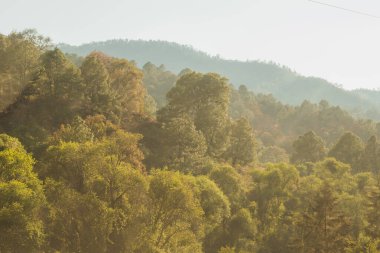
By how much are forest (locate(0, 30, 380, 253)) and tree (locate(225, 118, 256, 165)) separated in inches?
6.8

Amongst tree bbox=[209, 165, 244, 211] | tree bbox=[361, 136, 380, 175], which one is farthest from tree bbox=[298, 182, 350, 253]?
tree bbox=[361, 136, 380, 175]

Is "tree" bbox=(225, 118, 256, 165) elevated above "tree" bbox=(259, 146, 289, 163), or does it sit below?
above

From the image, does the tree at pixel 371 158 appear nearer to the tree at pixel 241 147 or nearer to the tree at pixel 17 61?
the tree at pixel 241 147

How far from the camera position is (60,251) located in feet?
108

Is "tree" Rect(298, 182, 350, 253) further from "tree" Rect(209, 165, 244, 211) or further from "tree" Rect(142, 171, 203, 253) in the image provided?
"tree" Rect(142, 171, 203, 253)

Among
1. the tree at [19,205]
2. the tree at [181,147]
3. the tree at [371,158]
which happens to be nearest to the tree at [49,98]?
the tree at [181,147]

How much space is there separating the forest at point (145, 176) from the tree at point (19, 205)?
0.09 meters

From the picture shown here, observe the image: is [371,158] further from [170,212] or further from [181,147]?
[170,212]

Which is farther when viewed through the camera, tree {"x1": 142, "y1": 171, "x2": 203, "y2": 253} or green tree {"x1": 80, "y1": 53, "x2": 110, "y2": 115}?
green tree {"x1": 80, "y1": 53, "x2": 110, "y2": 115}

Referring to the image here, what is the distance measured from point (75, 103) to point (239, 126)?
27862mm

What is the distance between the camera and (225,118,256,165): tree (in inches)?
2576

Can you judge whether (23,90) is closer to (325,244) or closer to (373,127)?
(325,244)

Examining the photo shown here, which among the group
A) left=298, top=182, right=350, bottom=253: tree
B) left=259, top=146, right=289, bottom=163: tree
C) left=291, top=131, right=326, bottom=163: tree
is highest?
left=291, top=131, right=326, bottom=163: tree

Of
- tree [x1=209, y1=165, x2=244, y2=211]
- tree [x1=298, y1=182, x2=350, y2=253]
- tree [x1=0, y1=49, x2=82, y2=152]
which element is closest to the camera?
tree [x1=298, y1=182, x2=350, y2=253]
